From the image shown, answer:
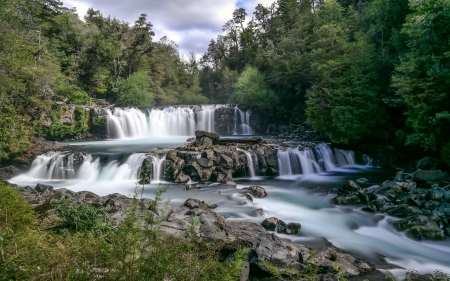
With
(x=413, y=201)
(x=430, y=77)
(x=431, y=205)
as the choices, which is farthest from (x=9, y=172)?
(x=430, y=77)

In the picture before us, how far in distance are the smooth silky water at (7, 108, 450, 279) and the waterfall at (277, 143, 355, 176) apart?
0.19 ft

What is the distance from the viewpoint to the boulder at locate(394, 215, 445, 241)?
7.76 meters

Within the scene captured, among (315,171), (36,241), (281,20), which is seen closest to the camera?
(36,241)

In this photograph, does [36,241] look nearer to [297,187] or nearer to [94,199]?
[94,199]

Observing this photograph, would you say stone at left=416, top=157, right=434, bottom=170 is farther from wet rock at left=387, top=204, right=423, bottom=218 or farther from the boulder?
the boulder

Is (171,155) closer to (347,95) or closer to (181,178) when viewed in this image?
(181,178)

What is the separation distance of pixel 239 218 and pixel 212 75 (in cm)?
3951

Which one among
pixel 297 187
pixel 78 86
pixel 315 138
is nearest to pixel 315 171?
pixel 297 187

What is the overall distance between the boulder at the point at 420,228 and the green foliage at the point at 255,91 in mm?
20848

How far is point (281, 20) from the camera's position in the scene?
36688 mm

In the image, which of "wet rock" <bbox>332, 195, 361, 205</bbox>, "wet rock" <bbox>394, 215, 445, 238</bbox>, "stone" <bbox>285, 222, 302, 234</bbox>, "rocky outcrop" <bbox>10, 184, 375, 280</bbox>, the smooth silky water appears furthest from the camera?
"wet rock" <bbox>332, 195, 361, 205</bbox>

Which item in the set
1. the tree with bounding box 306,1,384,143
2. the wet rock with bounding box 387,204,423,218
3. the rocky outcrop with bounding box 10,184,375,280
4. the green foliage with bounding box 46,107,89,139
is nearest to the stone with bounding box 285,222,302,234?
the rocky outcrop with bounding box 10,184,375,280

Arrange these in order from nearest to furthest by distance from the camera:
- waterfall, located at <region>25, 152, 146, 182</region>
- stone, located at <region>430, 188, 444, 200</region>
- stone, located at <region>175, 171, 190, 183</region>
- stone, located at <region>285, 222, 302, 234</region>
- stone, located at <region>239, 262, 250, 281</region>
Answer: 1. stone, located at <region>239, 262, 250, 281</region>
2. stone, located at <region>285, 222, 302, 234</region>
3. stone, located at <region>430, 188, 444, 200</region>
4. stone, located at <region>175, 171, 190, 183</region>
5. waterfall, located at <region>25, 152, 146, 182</region>

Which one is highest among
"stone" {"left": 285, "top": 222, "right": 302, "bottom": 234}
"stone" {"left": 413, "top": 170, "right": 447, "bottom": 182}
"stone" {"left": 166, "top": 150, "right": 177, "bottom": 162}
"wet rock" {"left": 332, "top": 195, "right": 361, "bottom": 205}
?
"stone" {"left": 166, "top": 150, "right": 177, "bottom": 162}
